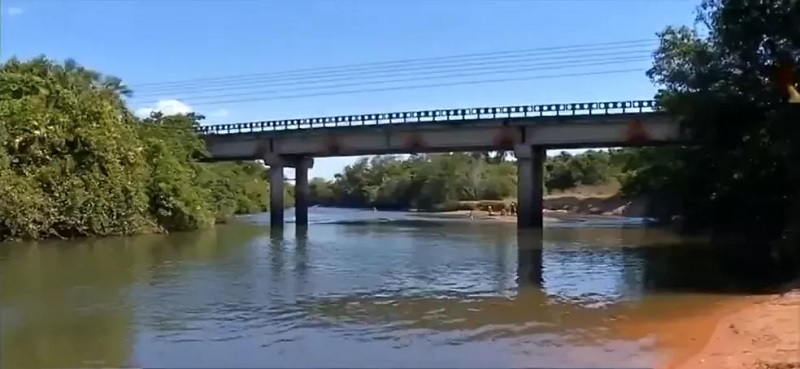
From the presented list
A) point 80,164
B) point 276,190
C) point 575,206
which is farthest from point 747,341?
point 575,206

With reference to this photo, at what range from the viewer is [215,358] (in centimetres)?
1271

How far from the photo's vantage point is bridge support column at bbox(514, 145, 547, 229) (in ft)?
186

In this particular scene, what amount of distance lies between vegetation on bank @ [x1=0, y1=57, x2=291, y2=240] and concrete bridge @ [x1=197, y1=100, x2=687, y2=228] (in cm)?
1293

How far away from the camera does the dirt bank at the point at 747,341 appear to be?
11273 millimetres

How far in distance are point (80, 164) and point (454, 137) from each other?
1028 inches

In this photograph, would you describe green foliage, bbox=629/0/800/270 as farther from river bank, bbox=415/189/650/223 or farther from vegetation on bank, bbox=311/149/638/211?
vegetation on bank, bbox=311/149/638/211

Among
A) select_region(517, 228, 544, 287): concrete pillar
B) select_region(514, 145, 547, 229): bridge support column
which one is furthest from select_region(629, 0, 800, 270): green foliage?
select_region(514, 145, 547, 229): bridge support column

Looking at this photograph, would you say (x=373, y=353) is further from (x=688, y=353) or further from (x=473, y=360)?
(x=688, y=353)

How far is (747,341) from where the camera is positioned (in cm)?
1297

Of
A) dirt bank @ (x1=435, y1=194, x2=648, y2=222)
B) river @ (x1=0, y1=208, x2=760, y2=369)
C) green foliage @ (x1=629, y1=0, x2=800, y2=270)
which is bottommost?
river @ (x1=0, y1=208, x2=760, y2=369)

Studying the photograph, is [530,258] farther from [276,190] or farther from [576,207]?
[576,207]

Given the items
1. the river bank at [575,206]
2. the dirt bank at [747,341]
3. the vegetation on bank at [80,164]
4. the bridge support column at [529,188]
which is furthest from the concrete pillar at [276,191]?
the dirt bank at [747,341]

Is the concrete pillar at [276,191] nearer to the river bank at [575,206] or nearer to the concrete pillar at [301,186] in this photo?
the concrete pillar at [301,186]

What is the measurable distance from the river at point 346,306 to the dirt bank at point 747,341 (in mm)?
663
